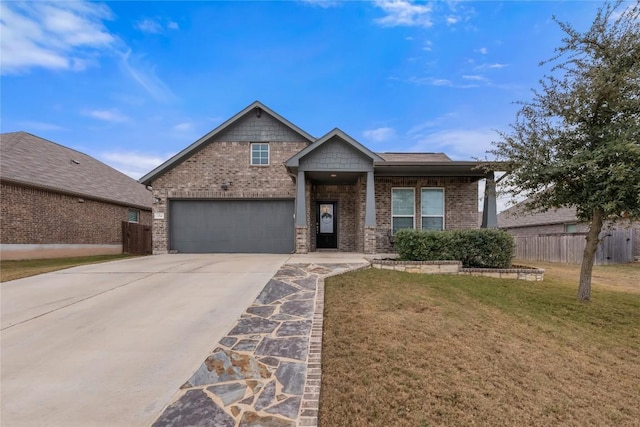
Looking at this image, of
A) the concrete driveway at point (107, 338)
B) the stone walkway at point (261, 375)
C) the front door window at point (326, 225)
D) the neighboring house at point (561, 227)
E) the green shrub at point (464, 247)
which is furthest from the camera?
the neighboring house at point (561, 227)

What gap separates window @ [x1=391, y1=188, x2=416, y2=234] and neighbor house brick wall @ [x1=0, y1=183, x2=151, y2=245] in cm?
1481

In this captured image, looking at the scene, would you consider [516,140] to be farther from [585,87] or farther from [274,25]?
[274,25]

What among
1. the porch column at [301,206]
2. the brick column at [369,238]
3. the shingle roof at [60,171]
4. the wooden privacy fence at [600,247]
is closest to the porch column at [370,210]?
the brick column at [369,238]

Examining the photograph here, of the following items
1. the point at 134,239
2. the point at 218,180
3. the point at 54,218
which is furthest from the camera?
the point at 134,239

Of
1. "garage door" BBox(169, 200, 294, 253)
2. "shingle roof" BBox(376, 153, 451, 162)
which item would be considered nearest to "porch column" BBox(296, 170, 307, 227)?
"garage door" BBox(169, 200, 294, 253)

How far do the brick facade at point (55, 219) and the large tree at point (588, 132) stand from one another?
56.0 ft

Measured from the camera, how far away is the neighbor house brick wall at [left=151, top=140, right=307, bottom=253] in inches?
527

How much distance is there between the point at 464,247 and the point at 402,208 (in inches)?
160

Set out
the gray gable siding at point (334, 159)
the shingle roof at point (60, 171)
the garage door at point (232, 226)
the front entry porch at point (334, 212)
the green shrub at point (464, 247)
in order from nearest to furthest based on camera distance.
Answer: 1. the green shrub at point (464, 247)
2. the gray gable siding at point (334, 159)
3. the front entry porch at point (334, 212)
4. the garage door at point (232, 226)
5. the shingle roof at point (60, 171)

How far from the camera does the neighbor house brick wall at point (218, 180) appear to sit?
43.9 ft

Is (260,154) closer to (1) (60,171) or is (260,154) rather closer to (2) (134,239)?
(2) (134,239)

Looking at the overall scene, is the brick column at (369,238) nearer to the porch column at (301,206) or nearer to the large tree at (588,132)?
the porch column at (301,206)

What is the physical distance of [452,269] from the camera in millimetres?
8578

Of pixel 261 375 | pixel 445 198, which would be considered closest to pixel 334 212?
pixel 445 198
